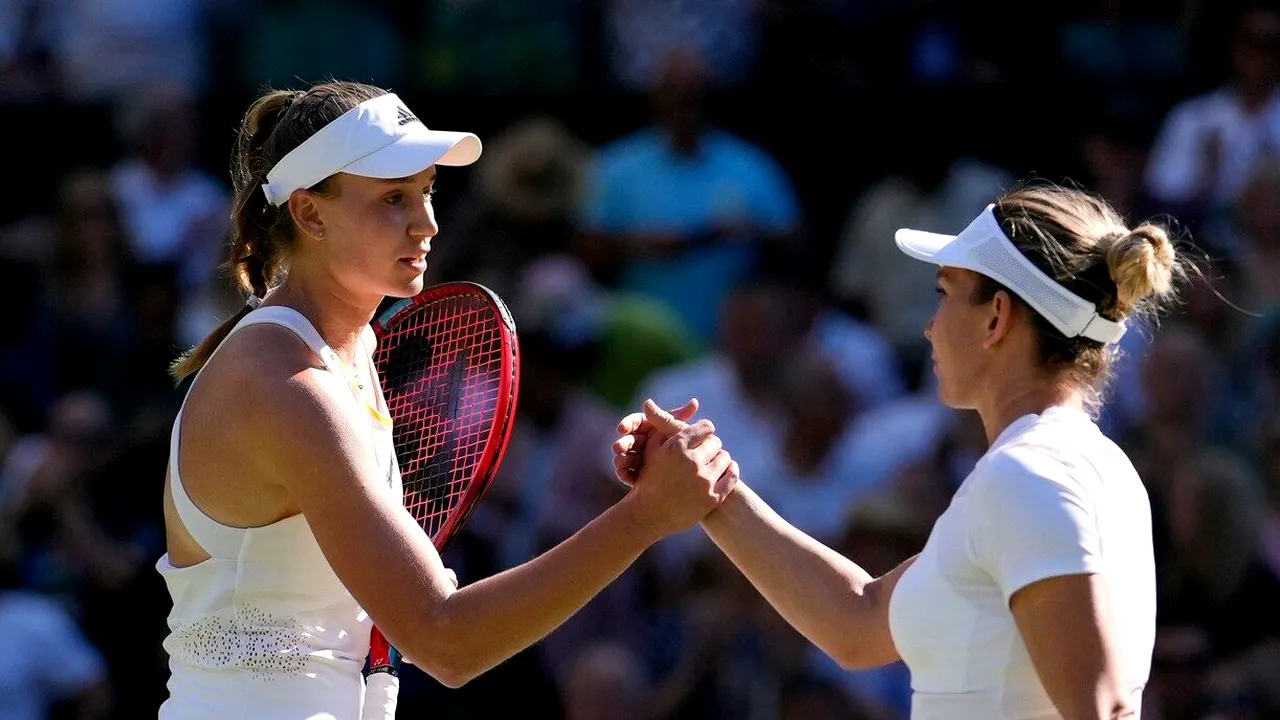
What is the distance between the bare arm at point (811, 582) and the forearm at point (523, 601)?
0.47m

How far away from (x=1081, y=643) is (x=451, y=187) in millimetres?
5245

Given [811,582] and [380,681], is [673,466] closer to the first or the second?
[811,582]

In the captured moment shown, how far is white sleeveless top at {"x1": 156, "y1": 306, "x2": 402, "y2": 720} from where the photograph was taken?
10.3 feet

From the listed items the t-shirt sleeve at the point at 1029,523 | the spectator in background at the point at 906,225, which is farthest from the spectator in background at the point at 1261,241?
the t-shirt sleeve at the point at 1029,523

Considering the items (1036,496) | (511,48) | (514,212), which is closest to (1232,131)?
(514,212)

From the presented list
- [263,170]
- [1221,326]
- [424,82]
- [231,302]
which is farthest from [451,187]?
[263,170]

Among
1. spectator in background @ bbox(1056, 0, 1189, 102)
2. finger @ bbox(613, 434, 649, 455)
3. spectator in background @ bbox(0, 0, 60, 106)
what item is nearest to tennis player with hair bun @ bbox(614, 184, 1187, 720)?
finger @ bbox(613, 434, 649, 455)

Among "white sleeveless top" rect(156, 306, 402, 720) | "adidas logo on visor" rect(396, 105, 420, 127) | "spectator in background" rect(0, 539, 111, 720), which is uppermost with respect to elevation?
"adidas logo on visor" rect(396, 105, 420, 127)

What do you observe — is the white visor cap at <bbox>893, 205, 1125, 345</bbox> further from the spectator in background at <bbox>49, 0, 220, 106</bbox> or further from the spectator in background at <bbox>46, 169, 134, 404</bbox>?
the spectator in background at <bbox>49, 0, 220, 106</bbox>

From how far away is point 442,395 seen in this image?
3.86 m

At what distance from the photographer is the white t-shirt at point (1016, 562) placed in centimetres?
285

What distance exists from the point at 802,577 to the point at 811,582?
0.8 inches

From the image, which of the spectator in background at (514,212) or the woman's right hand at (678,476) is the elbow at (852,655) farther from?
the spectator in background at (514,212)

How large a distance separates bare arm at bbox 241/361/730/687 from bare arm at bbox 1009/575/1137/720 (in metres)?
0.70
